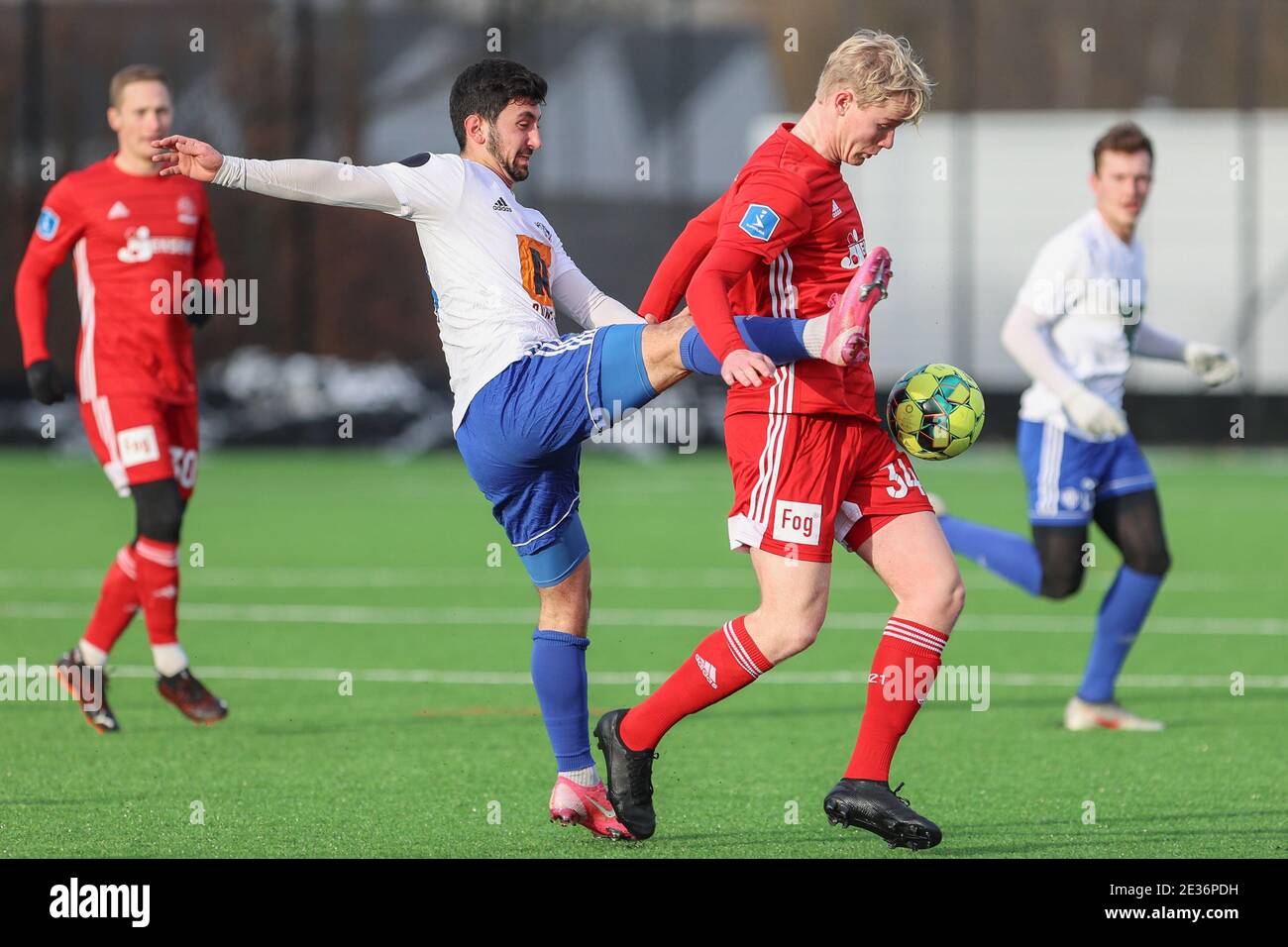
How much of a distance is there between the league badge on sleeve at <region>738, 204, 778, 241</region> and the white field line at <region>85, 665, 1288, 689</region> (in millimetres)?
3865

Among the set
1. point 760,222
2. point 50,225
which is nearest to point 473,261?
point 760,222

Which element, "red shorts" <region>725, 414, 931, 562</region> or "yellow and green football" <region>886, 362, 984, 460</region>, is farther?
"yellow and green football" <region>886, 362, 984, 460</region>

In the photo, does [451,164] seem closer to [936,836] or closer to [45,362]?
[936,836]

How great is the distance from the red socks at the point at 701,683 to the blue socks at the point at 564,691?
0.22 metres

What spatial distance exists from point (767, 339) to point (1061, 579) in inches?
125

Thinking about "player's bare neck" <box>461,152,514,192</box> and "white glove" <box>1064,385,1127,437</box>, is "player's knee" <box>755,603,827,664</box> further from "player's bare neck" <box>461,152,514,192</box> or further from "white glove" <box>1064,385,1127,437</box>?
"white glove" <box>1064,385,1127,437</box>

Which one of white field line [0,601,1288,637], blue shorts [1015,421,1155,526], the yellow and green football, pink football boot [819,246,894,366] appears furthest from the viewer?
white field line [0,601,1288,637]

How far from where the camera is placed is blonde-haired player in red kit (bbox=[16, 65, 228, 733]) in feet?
25.0

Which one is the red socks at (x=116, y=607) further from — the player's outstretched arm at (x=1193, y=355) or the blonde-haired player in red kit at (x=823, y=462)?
the player's outstretched arm at (x=1193, y=355)

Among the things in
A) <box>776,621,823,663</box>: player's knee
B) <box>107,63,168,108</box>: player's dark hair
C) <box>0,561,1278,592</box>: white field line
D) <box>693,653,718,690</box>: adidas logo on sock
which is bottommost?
<box>0,561,1278,592</box>: white field line

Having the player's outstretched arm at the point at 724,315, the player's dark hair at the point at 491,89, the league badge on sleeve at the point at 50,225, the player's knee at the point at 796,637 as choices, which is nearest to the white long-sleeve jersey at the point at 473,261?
the player's dark hair at the point at 491,89

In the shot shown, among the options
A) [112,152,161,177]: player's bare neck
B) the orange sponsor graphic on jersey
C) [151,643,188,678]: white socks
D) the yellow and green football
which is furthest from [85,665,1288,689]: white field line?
the yellow and green football

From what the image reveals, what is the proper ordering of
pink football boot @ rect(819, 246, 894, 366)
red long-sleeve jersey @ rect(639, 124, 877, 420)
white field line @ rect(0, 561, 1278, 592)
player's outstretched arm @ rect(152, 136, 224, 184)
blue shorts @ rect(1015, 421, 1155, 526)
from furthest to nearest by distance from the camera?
white field line @ rect(0, 561, 1278, 592)
blue shorts @ rect(1015, 421, 1155, 526)
player's outstretched arm @ rect(152, 136, 224, 184)
red long-sleeve jersey @ rect(639, 124, 877, 420)
pink football boot @ rect(819, 246, 894, 366)

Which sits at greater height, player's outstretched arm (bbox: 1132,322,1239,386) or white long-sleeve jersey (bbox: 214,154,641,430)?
white long-sleeve jersey (bbox: 214,154,641,430)
